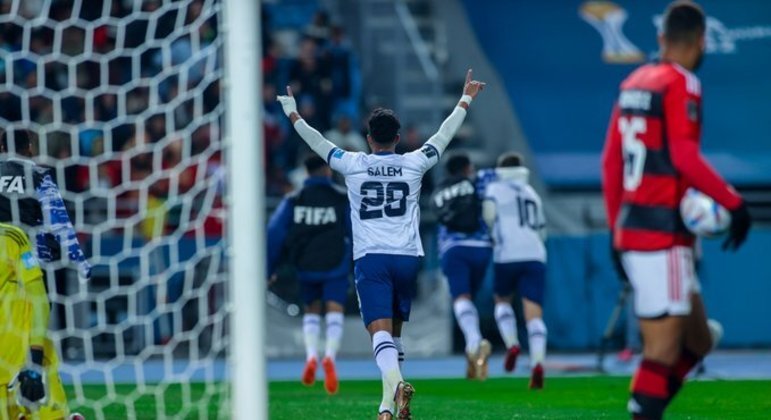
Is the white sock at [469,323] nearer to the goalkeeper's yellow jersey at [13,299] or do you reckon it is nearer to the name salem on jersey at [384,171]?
the name salem on jersey at [384,171]

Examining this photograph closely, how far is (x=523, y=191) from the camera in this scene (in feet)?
46.8

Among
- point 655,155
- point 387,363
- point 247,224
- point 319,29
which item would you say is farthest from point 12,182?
point 319,29

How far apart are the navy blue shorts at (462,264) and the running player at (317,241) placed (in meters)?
1.09

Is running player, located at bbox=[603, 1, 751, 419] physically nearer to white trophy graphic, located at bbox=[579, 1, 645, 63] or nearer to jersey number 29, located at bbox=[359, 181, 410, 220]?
jersey number 29, located at bbox=[359, 181, 410, 220]

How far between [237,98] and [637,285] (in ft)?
6.37

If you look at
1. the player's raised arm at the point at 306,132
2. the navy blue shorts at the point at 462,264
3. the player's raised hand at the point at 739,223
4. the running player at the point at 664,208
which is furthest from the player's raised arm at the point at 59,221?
the navy blue shorts at the point at 462,264

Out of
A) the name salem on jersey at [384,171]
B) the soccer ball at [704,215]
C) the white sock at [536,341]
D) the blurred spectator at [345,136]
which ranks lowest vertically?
the white sock at [536,341]

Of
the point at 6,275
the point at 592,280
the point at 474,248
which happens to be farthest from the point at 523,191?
the point at 6,275

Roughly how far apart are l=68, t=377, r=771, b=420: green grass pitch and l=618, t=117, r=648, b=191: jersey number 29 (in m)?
3.83

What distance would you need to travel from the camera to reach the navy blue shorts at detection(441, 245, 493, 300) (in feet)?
48.1

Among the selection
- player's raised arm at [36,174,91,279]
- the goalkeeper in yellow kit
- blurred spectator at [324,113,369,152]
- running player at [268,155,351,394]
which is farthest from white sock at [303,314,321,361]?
the goalkeeper in yellow kit

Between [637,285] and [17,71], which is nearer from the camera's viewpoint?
[637,285]

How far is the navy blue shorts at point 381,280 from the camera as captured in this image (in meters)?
9.14

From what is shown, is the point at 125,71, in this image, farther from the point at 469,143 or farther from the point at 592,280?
the point at 592,280
